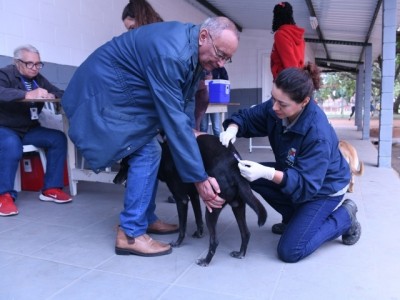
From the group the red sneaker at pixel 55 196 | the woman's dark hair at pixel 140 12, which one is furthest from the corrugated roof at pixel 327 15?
the red sneaker at pixel 55 196

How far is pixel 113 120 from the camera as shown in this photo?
79.1 inches

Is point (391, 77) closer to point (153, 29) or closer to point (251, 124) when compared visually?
point (251, 124)

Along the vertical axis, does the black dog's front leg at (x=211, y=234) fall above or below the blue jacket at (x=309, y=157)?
below

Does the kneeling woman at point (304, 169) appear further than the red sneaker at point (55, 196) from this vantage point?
No

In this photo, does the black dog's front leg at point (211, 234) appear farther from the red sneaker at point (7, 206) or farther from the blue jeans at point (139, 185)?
the red sneaker at point (7, 206)

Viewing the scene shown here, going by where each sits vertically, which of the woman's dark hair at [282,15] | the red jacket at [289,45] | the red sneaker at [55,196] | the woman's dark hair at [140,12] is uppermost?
the woman's dark hair at [282,15]

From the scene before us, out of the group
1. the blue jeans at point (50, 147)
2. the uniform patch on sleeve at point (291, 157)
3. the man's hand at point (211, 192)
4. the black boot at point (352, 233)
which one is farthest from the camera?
the blue jeans at point (50, 147)

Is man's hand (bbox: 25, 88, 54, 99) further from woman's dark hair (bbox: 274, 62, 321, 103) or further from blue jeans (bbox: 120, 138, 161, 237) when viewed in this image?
woman's dark hair (bbox: 274, 62, 321, 103)

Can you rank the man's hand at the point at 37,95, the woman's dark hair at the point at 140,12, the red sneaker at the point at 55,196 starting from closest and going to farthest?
1. the woman's dark hair at the point at 140,12
2. the man's hand at the point at 37,95
3. the red sneaker at the point at 55,196

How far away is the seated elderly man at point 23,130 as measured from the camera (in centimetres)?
292

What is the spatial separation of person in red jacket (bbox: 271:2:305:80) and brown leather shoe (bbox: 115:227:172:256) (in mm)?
1921

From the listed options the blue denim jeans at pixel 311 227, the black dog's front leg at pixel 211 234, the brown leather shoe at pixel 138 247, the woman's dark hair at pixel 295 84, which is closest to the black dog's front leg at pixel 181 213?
the brown leather shoe at pixel 138 247

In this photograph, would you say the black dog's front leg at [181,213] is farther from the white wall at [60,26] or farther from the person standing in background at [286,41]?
the white wall at [60,26]

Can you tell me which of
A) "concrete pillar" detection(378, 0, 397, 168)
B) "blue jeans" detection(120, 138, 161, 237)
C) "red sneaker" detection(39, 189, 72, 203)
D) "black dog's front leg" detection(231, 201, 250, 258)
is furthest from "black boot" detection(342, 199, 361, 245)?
"concrete pillar" detection(378, 0, 397, 168)
